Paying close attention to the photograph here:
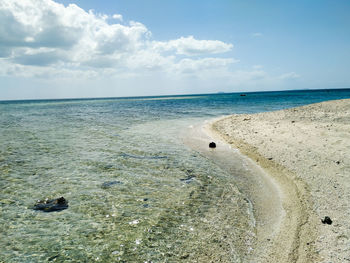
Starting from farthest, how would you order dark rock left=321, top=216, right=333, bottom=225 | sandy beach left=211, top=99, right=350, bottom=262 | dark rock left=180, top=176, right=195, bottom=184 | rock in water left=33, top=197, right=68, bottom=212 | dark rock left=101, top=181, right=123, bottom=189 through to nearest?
dark rock left=180, top=176, right=195, bottom=184 → dark rock left=101, top=181, right=123, bottom=189 → rock in water left=33, top=197, right=68, bottom=212 → dark rock left=321, top=216, right=333, bottom=225 → sandy beach left=211, top=99, right=350, bottom=262

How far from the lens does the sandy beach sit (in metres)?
4.59

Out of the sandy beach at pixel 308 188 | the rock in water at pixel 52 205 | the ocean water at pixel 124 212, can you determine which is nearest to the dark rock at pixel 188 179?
the ocean water at pixel 124 212

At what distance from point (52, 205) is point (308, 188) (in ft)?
27.9

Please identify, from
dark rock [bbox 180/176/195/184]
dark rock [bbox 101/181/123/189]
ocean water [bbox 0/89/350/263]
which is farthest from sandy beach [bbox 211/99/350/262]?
dark rock [bbox 101/181/123/189]

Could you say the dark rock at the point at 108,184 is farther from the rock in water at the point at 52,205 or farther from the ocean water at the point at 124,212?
the rock in water at the point at 52,205

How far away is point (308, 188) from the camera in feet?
23.7

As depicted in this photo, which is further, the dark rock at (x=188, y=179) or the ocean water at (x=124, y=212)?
the dark rock at (x=188, y=179)

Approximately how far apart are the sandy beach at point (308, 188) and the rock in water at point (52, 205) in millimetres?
5796

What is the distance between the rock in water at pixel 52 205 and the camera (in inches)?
252

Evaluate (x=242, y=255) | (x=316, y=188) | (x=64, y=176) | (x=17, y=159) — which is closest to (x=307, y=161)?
(x=316, y=188)

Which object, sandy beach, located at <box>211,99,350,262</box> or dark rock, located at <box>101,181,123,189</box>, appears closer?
sandy beach, located at <box>211,99,350,262</box>

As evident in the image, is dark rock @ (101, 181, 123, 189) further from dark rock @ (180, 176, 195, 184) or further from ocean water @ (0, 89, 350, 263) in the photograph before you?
dark rock @ (180, 176, 195, 184)

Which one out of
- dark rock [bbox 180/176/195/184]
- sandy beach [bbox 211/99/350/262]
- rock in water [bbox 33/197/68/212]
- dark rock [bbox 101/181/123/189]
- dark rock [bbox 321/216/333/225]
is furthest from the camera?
dark rock [bbox 180/176/195/184]

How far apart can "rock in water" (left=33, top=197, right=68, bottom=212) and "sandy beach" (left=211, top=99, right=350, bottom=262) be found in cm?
580
